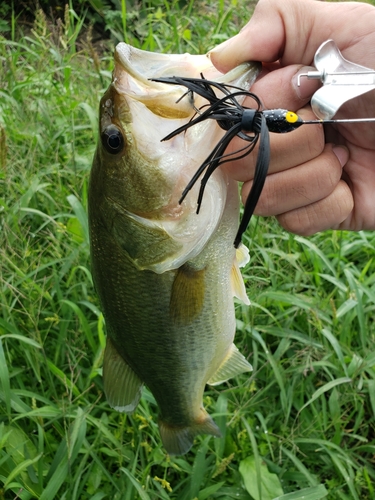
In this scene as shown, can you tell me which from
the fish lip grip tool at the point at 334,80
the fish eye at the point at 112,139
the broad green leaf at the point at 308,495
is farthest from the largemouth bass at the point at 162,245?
the broad green leaf at the point at 308,495

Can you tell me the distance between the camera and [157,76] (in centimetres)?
139

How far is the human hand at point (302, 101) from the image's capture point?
1538 millimetres

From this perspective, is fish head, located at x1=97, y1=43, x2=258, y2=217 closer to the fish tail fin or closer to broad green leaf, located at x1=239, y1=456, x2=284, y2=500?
the fish tail fin

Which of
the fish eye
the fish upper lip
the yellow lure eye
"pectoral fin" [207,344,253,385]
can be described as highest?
the fish upper lip

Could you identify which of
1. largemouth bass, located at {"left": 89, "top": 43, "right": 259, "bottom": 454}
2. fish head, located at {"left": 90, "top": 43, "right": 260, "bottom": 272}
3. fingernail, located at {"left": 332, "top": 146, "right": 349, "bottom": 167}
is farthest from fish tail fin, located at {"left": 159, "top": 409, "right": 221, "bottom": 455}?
fingernail, located at {"left": 332, "top": 146, "right": 349, "bottom": 167}

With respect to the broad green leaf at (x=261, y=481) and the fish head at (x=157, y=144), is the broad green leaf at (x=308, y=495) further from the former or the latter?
the fish head at (x=157, y=144)

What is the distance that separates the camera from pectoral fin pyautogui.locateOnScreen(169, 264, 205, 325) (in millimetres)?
1686

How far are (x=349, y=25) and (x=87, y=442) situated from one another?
199 cm

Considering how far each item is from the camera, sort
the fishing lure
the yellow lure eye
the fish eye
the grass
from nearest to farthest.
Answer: the fishing lure < the yellow lure eye < the fish eye < the grass

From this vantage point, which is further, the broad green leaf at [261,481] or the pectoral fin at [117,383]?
the broad green leaf at [261,481]

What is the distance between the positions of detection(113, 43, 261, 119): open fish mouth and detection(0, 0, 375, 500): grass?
3.51ft

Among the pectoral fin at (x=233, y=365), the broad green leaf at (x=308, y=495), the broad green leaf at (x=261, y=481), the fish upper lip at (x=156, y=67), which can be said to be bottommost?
the broad green leaf at (x=261, y=481)

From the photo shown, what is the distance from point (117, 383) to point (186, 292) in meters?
0.53

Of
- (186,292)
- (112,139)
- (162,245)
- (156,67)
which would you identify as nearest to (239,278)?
(186,292)
